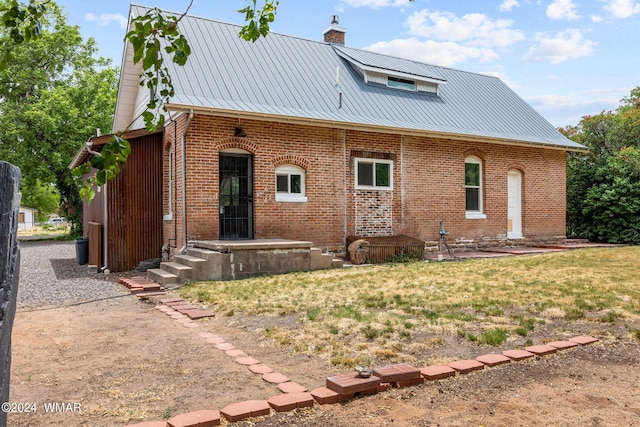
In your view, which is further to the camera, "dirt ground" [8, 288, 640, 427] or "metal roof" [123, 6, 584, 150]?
"metal roof" [123, 6, 584, 150]

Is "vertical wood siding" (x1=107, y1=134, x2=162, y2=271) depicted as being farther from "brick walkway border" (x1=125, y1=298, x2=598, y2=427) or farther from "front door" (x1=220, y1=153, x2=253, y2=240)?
"brick walkway border" (x1=125, y1=298, x2=598, y2=427)

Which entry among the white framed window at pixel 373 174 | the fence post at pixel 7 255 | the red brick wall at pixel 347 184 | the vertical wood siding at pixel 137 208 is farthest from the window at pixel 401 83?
the fence post at pixel 7 255

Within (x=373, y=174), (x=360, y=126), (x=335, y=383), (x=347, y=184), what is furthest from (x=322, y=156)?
(x=335, y=383)

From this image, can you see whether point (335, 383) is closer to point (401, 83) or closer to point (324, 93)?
point (324, 93)

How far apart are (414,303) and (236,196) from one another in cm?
654

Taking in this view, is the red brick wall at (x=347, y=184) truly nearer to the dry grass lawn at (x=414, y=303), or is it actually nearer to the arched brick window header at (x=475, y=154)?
the arched brick window header at (x=475, y=154)

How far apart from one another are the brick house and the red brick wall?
0.03m

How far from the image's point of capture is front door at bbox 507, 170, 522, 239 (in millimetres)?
17031

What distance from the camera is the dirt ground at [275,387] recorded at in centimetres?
328

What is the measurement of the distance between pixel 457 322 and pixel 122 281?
7.22m

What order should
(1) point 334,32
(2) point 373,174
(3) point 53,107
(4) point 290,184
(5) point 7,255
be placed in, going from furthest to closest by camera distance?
1. (3) point 53,107
2. (1) point 334,32
3. (2) point 373,174
4. (4) point 290,184
5. (5) point 7,255

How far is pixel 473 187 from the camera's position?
53.0 feet

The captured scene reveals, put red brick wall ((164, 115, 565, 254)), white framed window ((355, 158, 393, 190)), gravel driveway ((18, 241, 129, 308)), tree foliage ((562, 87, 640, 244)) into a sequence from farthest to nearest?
tree foliage ((562, 87, 640, 244)), white framed window ((355, 158, 393, 190)), red brick wall ((164, 115, 565, 254)), gravel driveway ((18, 241, 129, 308))

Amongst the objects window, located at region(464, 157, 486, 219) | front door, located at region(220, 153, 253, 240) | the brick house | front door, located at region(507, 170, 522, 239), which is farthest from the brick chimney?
front door, located at region(220, 153, 253, 240)
